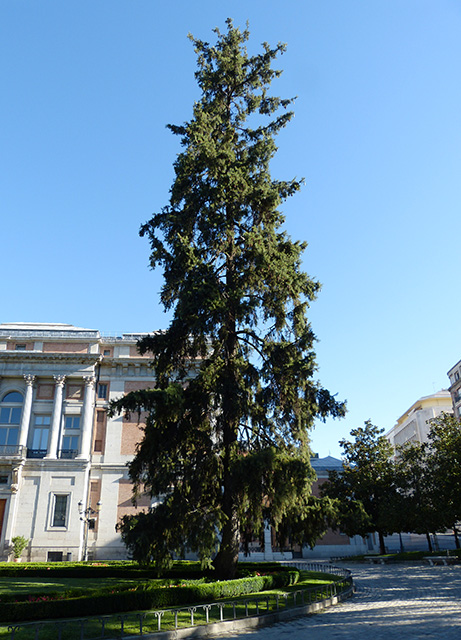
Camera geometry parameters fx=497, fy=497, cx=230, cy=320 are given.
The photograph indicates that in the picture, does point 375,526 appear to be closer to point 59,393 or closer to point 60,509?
point 60,509

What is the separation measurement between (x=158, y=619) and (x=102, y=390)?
33.3m

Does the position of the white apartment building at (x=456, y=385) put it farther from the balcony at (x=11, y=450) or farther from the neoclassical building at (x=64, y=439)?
the balcony at (x=11, y=450)

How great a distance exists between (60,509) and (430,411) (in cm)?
6471

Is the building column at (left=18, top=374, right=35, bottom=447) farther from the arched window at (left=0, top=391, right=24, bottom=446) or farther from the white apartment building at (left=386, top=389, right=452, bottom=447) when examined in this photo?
the white apartment building at (left=386, top=389, right=452, bottom=447)

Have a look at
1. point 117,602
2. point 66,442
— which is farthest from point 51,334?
point 117,602

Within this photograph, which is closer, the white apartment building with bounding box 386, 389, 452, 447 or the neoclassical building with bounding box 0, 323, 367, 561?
the neoclassical building with bounding box 0, 323, 367, 561

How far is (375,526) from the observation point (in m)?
39.7

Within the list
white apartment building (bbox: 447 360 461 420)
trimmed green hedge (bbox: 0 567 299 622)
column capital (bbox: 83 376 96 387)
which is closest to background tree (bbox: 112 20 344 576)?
trimmed green hedge (bbox: 0 567 299 622)

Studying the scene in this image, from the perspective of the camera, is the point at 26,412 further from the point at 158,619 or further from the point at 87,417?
the point at 158,619

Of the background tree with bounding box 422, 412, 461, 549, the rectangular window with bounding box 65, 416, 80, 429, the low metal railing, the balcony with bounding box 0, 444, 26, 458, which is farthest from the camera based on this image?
the rectangular window with bounding box 65, 416, 80, 429

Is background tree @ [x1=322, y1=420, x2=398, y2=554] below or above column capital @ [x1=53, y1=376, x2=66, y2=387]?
below

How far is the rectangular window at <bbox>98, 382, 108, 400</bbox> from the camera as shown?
42.8 meters

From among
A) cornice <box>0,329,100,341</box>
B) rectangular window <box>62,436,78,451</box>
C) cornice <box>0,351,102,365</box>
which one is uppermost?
cornice <box>0,329,100,341</box>

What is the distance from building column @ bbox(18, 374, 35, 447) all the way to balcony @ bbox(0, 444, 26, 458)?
339mm
